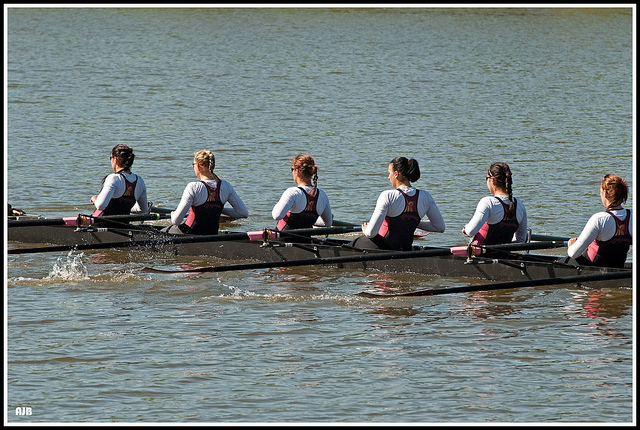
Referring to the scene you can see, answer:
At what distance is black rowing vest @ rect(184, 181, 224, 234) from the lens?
12.7m

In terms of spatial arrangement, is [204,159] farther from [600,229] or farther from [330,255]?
[600,229]

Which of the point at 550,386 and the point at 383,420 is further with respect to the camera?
the point at 550,386

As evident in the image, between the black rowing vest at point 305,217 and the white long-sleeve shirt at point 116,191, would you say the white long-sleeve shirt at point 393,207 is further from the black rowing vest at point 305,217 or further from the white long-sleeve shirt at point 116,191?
the white long-sleeve shirt at point 116,191

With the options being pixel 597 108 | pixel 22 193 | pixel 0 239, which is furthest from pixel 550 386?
pixel 597 108

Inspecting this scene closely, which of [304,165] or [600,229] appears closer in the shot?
[600,229]

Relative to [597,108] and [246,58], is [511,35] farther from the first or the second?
[597,108]

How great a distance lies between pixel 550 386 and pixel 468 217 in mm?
7891

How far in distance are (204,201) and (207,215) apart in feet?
0.59

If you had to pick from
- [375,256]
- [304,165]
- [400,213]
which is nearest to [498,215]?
[400,213]

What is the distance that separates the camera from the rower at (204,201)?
1255cm

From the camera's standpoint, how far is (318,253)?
40.7 ft

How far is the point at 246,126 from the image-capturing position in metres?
26.3

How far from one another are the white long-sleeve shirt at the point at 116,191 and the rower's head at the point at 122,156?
0.14 m

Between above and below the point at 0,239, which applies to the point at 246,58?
above
